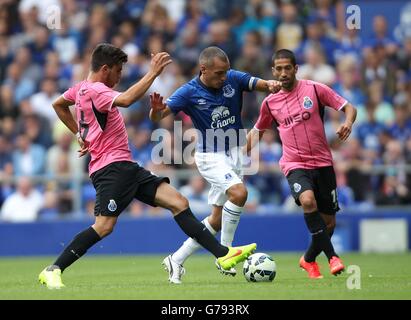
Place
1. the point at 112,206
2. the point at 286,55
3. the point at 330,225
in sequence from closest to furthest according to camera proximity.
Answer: the point at 112,206
the point at 286,55
the point at 330,225

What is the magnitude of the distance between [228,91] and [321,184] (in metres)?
1.46

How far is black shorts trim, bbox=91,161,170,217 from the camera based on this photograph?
1023cm

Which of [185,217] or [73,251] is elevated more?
[185,217]

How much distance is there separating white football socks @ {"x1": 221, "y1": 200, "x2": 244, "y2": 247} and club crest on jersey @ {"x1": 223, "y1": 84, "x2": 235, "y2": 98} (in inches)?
46.1

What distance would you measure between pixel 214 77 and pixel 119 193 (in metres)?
1.83

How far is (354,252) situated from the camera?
57.1ft

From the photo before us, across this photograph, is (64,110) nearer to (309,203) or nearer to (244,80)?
(244,80)

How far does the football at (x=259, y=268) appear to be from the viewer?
10547 mm

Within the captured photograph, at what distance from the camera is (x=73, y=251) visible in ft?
33.2

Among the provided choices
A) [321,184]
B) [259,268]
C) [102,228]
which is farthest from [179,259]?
[321,184]

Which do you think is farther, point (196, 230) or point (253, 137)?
point (253, 137)

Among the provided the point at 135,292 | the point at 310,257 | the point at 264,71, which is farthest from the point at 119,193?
the point at 264,71

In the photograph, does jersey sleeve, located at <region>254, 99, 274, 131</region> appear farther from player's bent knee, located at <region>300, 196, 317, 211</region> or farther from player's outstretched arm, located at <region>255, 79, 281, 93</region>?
player's bent knee, located at <region>300, 196, 317, 211</region>
